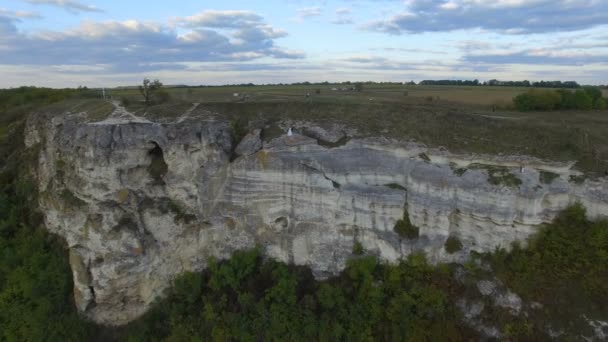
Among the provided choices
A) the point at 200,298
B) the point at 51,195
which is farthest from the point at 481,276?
the point at 51,195

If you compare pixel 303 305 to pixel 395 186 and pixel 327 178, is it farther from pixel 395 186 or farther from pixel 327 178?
pixel 395 186

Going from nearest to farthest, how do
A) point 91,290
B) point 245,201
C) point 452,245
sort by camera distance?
point 452,245 → point 245,201 → point 91,290

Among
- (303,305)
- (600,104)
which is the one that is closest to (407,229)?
(303,305)

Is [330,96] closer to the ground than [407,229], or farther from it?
farther from it

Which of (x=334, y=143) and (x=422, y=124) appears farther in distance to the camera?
(x=422, y=124)

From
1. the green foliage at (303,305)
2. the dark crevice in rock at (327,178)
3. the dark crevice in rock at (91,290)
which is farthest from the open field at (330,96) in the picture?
the dark crevice in rock at (91,290)

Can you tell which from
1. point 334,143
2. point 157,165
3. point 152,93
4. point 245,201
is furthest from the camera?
point 152,93

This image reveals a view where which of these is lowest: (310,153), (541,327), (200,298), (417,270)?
(200,298)

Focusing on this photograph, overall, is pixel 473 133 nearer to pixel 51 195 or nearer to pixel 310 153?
pixel 310 153
